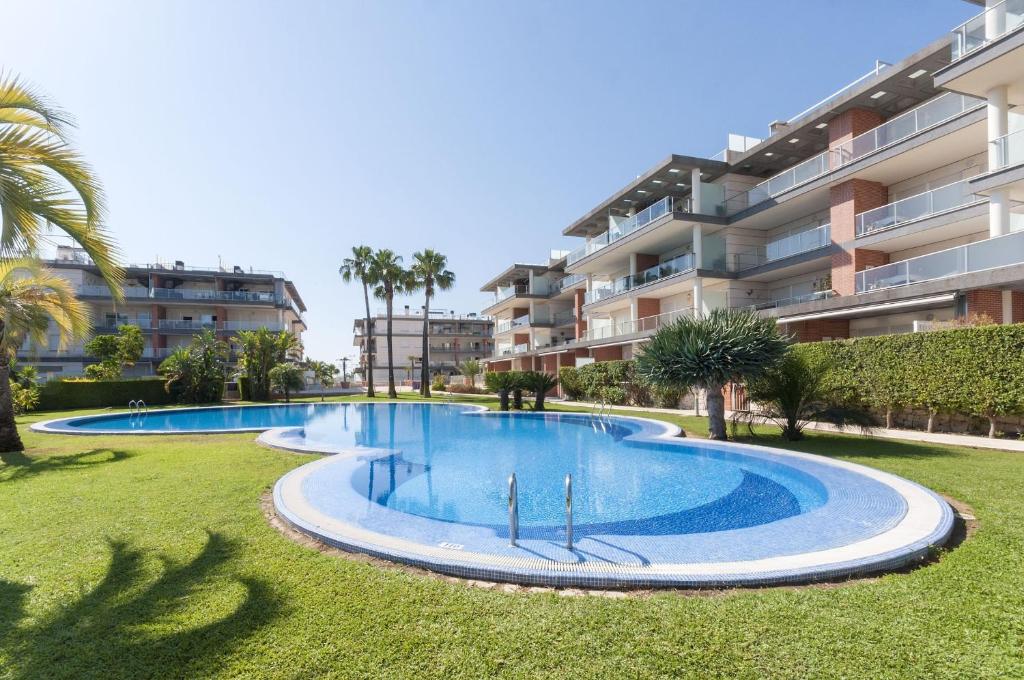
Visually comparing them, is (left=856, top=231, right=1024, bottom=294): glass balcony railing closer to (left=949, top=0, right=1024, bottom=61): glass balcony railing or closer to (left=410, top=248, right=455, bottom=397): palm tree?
(left=949, top=0, right=1024, bottom=61): glass balcony railing

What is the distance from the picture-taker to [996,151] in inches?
567

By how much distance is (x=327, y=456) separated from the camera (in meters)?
10.8

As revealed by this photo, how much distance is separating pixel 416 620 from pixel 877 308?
19.4m

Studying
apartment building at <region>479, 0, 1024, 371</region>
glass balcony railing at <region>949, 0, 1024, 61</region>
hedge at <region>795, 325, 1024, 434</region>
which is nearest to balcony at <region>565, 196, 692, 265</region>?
apartment building at <region>479, 0, 1024, 371</region>

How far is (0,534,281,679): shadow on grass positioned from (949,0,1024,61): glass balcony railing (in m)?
21.4

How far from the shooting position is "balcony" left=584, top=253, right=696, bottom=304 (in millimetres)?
25266

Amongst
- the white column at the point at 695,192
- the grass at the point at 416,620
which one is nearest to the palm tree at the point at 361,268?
the white column at the point at 695,192

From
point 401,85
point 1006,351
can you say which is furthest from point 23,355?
point 1006,351

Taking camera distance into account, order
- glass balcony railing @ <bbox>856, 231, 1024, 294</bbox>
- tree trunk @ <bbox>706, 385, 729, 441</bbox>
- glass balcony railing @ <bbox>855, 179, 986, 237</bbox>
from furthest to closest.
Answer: glass balcony railing @ <bbox>855, 179, 986, 237</bbox>, glass balcony railing @ <bbox>856, 231, 1024, 294</bbox>, tree trunk @ <bbox>706, 385, 729, 441</bbox>

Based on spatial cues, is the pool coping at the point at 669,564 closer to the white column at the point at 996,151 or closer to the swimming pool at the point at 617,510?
the swimming pool at the point at 617,510

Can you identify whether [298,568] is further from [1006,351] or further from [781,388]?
[1006,351]

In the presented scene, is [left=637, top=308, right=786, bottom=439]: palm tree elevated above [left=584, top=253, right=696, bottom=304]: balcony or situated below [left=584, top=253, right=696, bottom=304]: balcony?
below

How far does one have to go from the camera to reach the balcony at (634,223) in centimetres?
2516

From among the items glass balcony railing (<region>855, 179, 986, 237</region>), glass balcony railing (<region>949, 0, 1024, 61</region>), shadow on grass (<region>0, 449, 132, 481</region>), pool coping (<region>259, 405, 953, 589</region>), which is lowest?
shadow on grass (<region>0, 449, 132, 481</region>)
